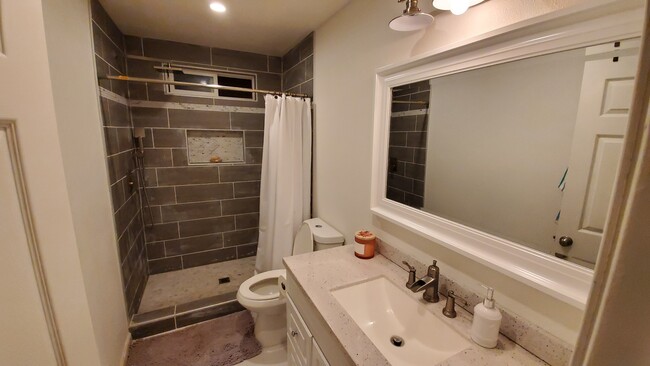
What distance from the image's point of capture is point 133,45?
89.6 inches

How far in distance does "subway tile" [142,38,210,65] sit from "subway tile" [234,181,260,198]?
1.25 meters

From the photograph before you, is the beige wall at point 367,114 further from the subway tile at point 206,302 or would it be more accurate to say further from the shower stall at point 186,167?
the subway tile at point 206,302

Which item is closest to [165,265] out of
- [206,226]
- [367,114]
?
[206,226]

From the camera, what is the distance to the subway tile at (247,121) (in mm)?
2682

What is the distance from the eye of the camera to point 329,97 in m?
1.95

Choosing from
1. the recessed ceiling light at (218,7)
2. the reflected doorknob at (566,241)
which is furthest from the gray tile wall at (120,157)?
the reflected doorknob at (566,241)

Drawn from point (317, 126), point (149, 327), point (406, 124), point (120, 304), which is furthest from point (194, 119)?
point (406, 124)

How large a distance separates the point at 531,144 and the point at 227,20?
6.78 ft

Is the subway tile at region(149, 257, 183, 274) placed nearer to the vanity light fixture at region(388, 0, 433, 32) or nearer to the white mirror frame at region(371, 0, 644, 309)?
the white mirror frame at region(371, 0, 644, 309)

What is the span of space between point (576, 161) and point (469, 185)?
347 millimetres

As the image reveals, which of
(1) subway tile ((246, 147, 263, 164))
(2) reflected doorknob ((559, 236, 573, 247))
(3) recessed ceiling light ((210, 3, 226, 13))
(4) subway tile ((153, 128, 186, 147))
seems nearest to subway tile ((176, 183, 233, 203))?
(1) subway tile ((246, 147, 263, 164))

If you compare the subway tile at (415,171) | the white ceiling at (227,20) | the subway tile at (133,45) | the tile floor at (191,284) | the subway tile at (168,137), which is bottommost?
the tile floor at (191,284)

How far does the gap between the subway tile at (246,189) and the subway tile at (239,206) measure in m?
0.05

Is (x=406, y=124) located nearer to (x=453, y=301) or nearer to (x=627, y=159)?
(x=453, y=301)
